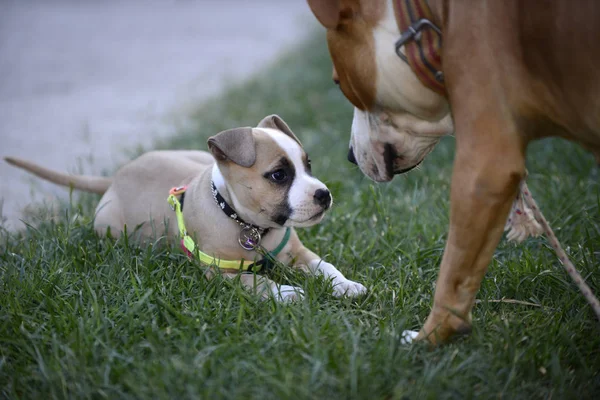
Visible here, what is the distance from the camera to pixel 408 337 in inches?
98.0

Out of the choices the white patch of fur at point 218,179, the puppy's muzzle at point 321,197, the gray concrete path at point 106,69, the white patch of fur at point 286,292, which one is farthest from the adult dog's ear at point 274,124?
the gray concrete path at point 106,69

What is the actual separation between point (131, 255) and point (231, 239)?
48 centimetres

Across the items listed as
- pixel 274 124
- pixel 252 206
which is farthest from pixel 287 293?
pixel 274 124

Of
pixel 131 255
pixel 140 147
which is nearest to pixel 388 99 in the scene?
pixel 131 255

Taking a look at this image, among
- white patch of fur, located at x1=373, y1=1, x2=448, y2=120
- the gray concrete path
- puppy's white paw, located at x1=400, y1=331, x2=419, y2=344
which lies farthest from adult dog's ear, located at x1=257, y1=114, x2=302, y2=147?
the gray concrete path

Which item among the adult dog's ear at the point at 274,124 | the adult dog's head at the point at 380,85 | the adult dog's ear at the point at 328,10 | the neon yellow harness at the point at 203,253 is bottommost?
the neon yellow harness at the point at 203,253

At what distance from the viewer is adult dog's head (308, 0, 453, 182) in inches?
95.0

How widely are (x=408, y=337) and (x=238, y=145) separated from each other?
1090 millimetres

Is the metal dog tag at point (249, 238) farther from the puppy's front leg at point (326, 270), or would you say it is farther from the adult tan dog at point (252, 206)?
the puppy's front leg at point (326, 270)

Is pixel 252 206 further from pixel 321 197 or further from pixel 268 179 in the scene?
pixel 321 197

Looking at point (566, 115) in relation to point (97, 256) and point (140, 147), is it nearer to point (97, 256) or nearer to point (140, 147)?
point (97, 256)

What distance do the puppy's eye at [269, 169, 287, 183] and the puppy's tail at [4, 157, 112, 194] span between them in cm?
131

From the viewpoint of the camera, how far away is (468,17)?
2.16 m

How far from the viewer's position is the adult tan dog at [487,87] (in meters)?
2.10
